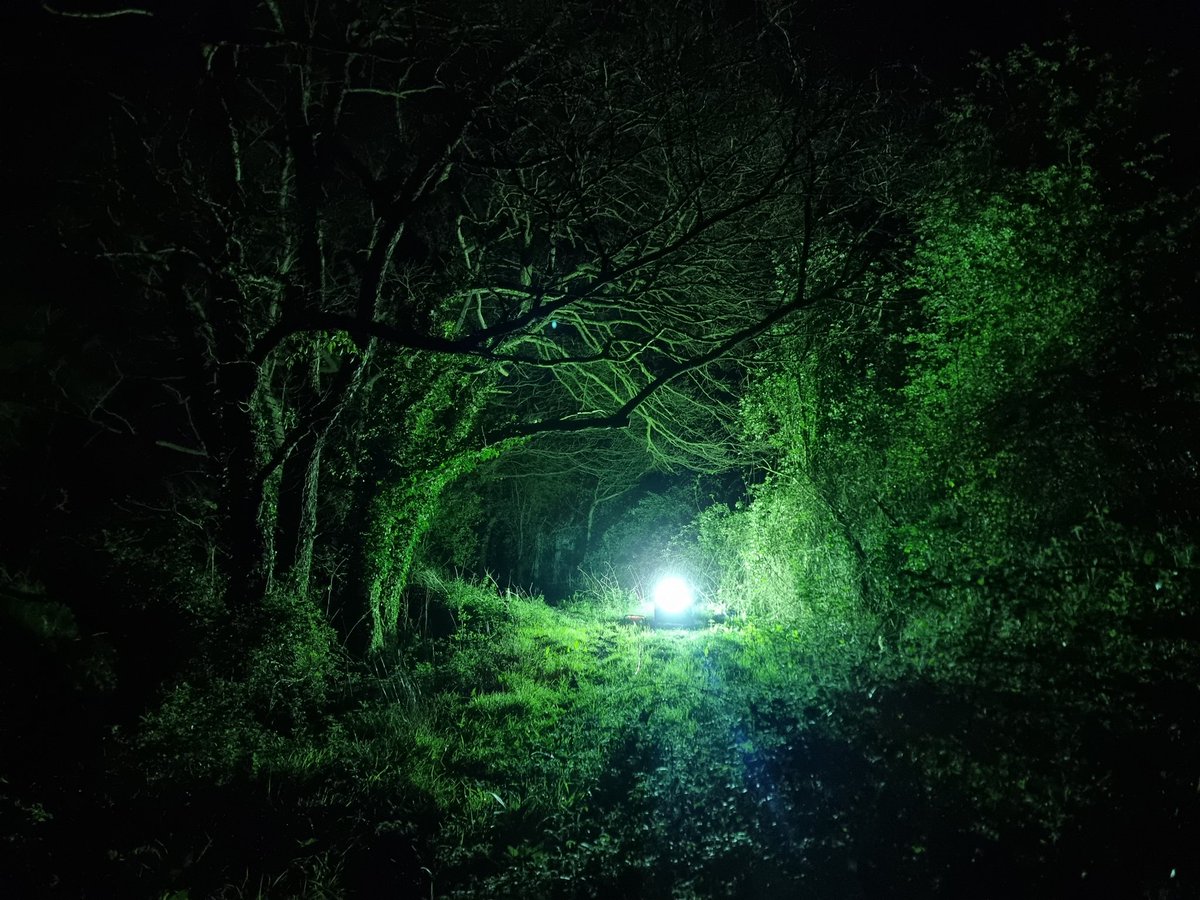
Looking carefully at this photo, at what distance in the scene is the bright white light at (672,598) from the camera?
12616 millimetres

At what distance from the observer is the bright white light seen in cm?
1262

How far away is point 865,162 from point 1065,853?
7.59 metres

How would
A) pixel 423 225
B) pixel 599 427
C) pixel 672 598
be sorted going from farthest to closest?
pixel 672 598, pixel 423 225, pixel 599 427

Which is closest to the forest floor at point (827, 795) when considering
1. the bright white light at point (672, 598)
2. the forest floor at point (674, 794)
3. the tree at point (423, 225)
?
the forest floor at point (674, 794)

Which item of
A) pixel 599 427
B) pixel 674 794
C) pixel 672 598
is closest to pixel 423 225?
pixel 599 427

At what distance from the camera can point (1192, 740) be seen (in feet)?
14.6

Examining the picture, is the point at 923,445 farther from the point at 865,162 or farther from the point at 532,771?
the point at 532,771

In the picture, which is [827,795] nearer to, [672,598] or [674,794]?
[674,794]

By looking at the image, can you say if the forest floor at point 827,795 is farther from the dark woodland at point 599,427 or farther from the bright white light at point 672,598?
the bright white light at point 672,598

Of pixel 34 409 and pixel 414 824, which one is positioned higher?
pixel 34 409

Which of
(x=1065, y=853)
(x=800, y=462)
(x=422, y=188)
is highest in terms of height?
(x=422, y=188)

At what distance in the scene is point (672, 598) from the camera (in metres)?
12.7

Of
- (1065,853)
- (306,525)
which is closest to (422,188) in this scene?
(306,525)

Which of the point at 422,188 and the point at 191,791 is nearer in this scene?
the point at 191,791
